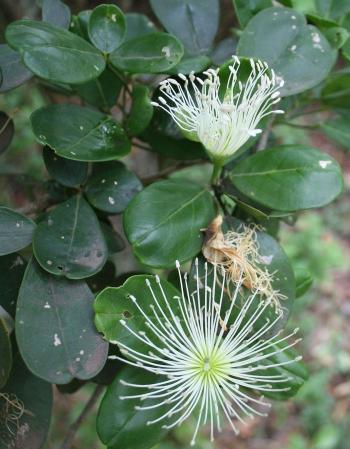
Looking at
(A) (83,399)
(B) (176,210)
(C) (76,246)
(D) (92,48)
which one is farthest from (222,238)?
(A) (83,399)

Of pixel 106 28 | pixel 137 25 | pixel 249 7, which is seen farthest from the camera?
pixel 137 25

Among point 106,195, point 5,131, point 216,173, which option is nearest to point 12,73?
point 5,131

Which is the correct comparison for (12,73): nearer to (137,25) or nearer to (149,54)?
(149,54)

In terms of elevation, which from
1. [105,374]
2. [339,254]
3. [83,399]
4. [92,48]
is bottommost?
[83,399]

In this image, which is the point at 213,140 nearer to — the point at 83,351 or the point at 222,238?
the point at 222,238

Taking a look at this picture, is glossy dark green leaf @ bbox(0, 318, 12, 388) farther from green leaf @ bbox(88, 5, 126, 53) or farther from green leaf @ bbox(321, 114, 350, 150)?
green leaf @ bbox(321, 114, 350, 150)

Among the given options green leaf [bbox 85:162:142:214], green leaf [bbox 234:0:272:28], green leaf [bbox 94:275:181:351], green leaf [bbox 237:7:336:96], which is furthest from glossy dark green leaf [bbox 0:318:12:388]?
green leaf [bbox 234:0:272:28]
